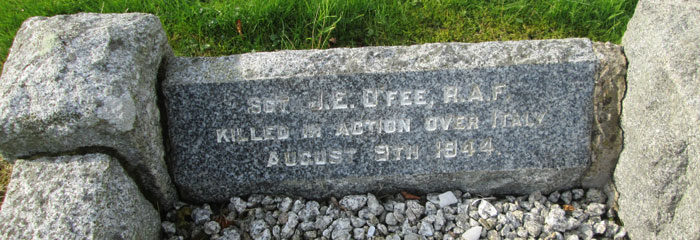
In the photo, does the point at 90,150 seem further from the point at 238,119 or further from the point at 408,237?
the point at 408,237

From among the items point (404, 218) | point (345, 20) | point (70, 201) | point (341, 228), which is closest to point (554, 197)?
point (404, 218)

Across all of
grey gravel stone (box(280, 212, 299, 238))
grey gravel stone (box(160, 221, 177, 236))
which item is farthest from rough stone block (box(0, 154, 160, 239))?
grey gravel stone (box(280, 212, 299, 238))

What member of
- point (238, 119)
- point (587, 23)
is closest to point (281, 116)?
point (238, 119)

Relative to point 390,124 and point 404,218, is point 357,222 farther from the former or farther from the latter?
point 390,124

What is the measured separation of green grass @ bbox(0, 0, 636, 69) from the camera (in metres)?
2.68

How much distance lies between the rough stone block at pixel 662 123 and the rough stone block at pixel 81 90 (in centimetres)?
185

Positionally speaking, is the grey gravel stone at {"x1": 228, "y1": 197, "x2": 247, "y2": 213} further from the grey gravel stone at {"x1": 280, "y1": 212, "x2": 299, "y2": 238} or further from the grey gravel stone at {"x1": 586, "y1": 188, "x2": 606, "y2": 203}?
the grey gravel stone at {"x1": 586, "y1": 188, "x2": 606, "y2": 203}

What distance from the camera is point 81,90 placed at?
1.71m

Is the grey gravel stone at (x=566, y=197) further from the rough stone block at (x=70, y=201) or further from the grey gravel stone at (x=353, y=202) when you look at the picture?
the rough stone block at (x=70, y=201)

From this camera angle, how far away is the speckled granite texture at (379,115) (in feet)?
6.54

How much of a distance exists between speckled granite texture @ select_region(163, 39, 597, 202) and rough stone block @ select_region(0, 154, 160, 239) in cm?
35

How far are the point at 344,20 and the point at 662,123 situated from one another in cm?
154

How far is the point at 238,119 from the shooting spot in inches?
80.0

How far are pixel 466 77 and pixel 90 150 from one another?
4.62 feet
